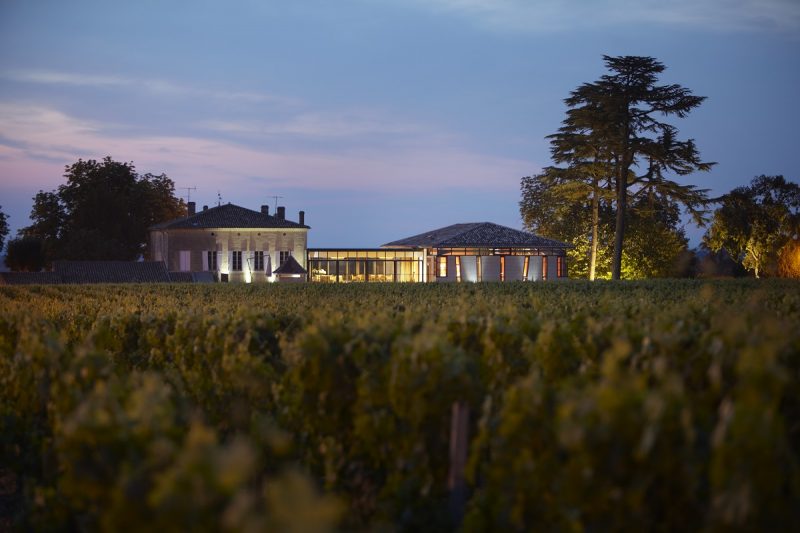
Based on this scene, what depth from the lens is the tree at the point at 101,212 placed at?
62.7m

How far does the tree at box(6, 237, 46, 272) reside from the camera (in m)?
72.4

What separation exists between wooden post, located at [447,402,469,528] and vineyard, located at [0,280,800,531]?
1.0 inches

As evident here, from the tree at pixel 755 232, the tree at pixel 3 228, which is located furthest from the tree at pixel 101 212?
the tree at pixel 755 232

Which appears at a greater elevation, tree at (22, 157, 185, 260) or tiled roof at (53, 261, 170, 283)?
tree at (22, 157, 185, 260)

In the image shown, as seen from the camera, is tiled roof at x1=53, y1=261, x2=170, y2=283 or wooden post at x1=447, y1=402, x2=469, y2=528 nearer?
wooden post at x1=447, y1=402, x2=469, y2=528

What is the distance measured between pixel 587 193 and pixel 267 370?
1760 inches

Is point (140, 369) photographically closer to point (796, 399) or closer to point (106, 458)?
point (106, 458)

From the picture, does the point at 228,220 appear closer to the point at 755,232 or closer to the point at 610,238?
the point at 610,238

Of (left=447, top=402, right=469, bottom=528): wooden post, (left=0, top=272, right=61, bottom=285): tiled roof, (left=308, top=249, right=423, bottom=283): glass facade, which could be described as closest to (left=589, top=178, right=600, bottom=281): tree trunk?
(left=308, top=249, right=423, bottom=283): glass facade

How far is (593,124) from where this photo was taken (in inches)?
1896

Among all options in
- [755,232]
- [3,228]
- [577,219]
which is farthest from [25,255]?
[755,232]

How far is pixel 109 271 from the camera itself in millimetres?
51812

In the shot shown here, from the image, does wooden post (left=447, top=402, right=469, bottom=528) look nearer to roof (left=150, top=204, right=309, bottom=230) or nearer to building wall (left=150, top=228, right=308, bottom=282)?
building wall (left=150, top=228, right=308, bottom=282)

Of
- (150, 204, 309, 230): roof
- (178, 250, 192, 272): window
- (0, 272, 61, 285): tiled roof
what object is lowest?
(0, 272, 61, 285): tiled roof
